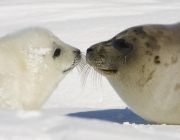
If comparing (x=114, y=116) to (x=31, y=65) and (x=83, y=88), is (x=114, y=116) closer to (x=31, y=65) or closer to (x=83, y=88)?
(x=31, y=65)

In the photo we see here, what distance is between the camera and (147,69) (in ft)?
12.4

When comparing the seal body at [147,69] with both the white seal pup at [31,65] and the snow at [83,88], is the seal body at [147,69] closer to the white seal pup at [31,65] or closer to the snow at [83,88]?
the snow at [83,88]

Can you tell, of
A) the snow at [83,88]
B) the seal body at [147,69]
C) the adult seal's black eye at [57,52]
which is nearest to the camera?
the snow at [83,88]

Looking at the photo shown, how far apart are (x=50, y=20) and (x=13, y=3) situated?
5.34 ft

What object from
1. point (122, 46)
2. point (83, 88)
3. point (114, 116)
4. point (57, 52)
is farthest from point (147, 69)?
point (83, 88)

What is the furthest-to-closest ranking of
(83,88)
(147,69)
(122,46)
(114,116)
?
1. (83,88)
2. (114,116)
3. (122,46)
4. (147,69)

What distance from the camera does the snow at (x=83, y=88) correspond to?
79.8 inches

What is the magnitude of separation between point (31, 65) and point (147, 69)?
93 cm

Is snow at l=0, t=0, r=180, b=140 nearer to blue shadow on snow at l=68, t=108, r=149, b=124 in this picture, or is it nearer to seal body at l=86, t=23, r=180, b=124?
blue shadow on snow at l=68, t=108, r=149, b=124

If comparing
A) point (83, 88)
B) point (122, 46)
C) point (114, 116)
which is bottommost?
point (83, 88)

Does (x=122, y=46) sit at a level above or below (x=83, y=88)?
above

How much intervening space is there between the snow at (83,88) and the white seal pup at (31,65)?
0.26 meters

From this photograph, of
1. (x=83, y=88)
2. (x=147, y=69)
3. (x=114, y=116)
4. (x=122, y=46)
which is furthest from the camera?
(x=83, y=88)

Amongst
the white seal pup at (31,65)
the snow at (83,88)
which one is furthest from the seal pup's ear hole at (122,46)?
the white seal pup at (31,65)
